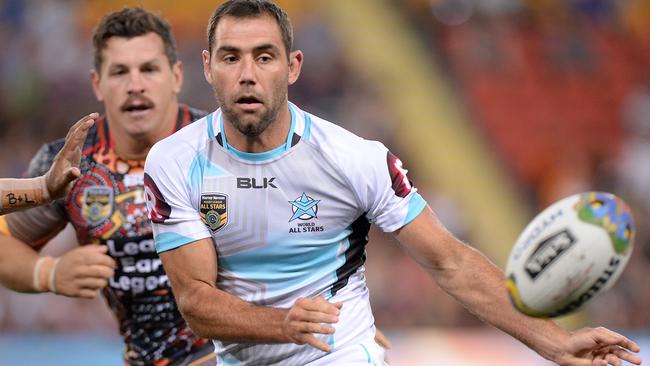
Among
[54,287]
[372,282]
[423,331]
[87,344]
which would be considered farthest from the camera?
[372,282]

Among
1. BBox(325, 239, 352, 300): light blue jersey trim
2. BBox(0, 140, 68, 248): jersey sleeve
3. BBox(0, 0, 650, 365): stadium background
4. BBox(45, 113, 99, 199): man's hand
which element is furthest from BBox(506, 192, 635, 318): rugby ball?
BBox(0, 0, 650, 365): stadium background

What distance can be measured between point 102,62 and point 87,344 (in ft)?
13.7

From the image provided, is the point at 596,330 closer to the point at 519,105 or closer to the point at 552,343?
the point at 552,343

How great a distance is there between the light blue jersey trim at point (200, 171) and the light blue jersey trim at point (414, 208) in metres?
0.74

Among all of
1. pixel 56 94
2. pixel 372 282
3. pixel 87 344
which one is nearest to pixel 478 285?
pixel 87 344

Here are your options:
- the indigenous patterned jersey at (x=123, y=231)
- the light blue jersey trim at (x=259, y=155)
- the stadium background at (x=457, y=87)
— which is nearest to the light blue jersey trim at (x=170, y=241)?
the light blue jersey trim at (x=259, y=155)

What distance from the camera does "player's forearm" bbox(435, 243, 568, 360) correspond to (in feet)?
13.8

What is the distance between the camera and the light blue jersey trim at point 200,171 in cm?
430

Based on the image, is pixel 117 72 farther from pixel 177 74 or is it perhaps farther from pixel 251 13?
pixel 251 13

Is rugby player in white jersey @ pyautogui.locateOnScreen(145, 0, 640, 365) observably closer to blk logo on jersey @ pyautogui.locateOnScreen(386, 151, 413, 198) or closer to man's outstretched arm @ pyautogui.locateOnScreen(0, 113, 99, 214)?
blk logo on jersey @ pyautogui.locateOnScreen(386, 151, 413, 198)

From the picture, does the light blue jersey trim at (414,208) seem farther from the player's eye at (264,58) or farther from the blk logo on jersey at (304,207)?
the player's eye at (264,58)

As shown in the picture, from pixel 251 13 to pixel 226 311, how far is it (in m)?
1.14

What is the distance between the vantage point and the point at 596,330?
414 cm

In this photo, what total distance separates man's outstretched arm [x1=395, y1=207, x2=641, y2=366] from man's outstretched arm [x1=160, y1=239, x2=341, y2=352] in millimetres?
628
